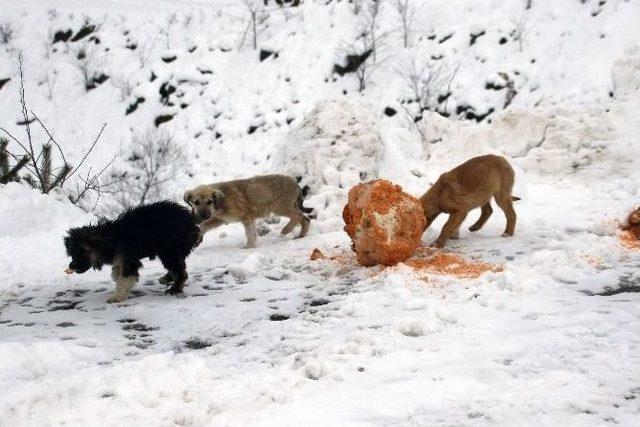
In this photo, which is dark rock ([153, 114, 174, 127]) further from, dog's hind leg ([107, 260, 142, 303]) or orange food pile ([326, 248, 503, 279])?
dog's hind leg ([107, 260, 142, 303])

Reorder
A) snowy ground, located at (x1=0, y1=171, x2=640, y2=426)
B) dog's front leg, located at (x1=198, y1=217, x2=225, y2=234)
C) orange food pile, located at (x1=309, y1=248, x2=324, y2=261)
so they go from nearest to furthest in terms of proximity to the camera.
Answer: snowy ground, located at (x1=0, y1=171, x2=640, y2=426), orange food pile, located at (x1=309, y1=248, x2=324, y2=261), dog's front leg, located at (x1=198, y1=217, x2=225, y2=234)

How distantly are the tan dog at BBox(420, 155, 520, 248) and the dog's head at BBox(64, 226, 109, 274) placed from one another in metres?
4.06

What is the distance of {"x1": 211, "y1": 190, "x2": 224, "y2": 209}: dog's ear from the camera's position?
784 centimetres

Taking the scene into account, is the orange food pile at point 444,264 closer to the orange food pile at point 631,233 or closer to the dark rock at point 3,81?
the orange food pile at point 631,233

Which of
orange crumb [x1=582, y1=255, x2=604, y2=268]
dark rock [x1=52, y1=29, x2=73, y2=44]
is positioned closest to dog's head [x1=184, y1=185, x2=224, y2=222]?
orange crumb [x1=582, y1=255, x2=604, y2=268]

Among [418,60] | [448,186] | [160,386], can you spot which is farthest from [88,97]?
[160,386]

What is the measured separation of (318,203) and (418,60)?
53.3 ft

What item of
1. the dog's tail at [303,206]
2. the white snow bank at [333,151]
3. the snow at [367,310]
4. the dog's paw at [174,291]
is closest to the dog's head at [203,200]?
the snow at [367,310]

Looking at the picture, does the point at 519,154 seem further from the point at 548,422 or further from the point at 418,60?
the point at 418,60

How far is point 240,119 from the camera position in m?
25.5

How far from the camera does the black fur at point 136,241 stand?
5.43 meters

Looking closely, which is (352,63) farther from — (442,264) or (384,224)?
(442,264)

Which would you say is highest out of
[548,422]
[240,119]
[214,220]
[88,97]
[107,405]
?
[88,97]

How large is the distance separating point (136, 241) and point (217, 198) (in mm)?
2463
